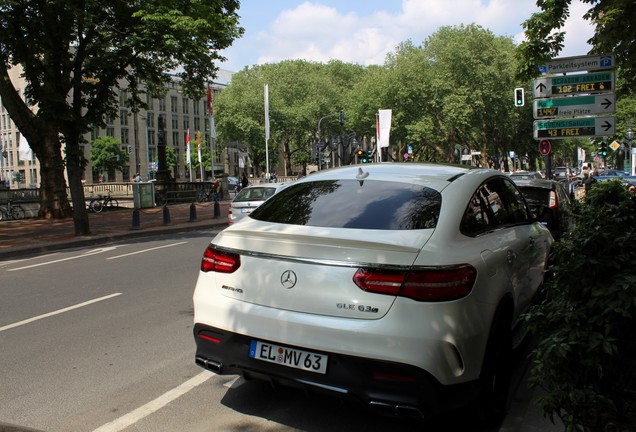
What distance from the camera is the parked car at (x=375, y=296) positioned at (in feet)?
9.84

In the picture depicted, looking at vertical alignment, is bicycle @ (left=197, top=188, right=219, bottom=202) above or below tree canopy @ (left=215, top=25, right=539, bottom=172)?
below

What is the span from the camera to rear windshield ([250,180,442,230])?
138 inches

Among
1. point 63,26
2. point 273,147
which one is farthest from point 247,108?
point 63,26

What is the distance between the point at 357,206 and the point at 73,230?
Result: 17.4 meters

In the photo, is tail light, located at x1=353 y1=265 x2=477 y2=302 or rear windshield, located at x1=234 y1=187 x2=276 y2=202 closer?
tail light, located at x1=353 y1=265 x2=477 y2=302

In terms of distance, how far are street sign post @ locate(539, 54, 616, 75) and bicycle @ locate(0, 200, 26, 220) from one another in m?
22.4

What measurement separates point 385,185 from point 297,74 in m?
67.2

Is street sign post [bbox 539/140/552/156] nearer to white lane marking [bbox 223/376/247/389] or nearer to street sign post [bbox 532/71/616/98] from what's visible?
street sign post [bbox 532/71/616/98]

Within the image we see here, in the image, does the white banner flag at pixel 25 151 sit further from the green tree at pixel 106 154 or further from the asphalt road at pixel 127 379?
the green tree at pixel 106 154

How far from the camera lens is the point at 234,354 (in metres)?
3.46

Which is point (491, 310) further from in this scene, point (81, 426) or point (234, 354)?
point (81, 426)

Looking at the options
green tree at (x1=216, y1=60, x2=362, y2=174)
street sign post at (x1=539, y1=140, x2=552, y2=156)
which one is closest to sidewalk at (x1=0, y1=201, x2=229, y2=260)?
Answer: street sign post at (x1=539, y1=140, x2=552, y2=156)

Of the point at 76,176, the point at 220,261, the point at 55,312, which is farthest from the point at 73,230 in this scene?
the point at 220,261

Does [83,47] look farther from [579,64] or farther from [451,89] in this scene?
[451,89]
